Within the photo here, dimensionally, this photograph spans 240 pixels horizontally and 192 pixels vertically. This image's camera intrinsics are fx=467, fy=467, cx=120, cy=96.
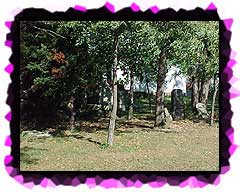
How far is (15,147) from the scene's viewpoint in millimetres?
3279

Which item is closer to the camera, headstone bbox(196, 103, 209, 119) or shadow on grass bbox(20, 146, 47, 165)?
shadow on grass bbox(20, 146, 47, 165)

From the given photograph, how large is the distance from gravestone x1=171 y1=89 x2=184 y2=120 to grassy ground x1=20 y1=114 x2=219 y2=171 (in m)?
0.06

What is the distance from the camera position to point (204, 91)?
3.53 m

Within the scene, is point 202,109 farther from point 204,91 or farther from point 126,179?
point 126,179

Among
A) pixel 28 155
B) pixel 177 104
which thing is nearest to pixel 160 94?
pixel 177 104

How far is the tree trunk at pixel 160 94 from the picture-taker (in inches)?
137

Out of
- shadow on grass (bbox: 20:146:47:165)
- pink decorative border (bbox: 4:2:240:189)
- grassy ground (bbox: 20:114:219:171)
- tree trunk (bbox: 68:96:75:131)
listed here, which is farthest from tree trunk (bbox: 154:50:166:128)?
shadow on grass (bbox: 20:146:47:165)

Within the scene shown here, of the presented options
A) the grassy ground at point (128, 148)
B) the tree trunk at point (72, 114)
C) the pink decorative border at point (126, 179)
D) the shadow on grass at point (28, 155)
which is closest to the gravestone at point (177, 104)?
the grassy ground at point (128, 148)

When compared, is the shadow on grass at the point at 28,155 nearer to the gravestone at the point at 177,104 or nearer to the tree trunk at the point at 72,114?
the tree trunk at the point at 72,114

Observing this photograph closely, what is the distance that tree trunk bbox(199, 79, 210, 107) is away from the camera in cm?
348

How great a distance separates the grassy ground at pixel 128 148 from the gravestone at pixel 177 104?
0.18 ft

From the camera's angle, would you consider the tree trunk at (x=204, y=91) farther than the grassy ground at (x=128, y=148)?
Yes

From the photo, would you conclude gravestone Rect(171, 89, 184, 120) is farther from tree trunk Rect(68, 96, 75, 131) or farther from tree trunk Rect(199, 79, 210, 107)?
tree trunk Rect(68, 96, 75, 131)

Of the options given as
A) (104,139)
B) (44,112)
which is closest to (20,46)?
(44,112)
